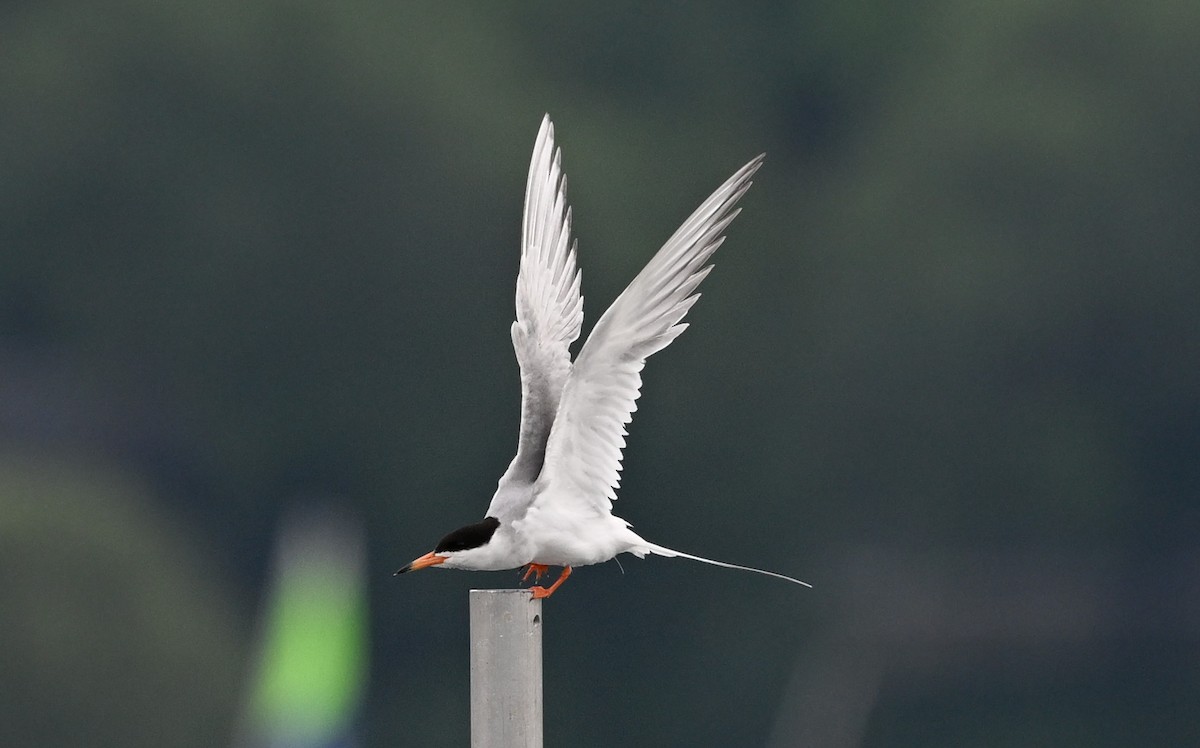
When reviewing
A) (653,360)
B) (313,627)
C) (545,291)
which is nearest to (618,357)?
(545,291)

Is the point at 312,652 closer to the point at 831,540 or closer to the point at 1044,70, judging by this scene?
the point at 831,540

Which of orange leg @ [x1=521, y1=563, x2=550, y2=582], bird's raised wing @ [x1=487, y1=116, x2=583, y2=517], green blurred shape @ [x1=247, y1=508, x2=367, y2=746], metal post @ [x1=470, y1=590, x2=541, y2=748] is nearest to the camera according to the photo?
metal post @ [x1=470, y1=590, x2=541, y2=748]

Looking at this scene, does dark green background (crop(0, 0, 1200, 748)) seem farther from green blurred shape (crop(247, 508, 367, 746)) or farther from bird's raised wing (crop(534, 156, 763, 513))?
bird's raised wing (crop(534, 156, 763, 513))

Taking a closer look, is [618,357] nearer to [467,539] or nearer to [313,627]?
[467,539]

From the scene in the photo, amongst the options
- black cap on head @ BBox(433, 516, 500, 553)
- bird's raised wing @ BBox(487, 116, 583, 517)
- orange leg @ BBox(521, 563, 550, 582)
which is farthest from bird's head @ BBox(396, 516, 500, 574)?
bird's raised wing @ BBox(487, 116, 583, 517)

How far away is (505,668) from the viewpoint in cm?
446

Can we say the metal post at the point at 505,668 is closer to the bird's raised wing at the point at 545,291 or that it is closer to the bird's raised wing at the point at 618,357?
the bird's raised wing at the point at 618,357

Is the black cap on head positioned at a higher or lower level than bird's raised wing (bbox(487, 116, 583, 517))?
lower

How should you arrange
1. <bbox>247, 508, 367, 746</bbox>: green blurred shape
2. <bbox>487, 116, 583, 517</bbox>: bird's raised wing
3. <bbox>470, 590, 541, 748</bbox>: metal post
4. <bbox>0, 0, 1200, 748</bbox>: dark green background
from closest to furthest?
<bbox>470, 590, 541, 748</bbox>: metal post, <bbox>487, 116, 583, 517</bbox>: bird's raised wing, <bbox>247, 508, 367, 746</bbox>: green blurred shape, <bbox>0, 0, 1200, 748</bbox>: dark green background

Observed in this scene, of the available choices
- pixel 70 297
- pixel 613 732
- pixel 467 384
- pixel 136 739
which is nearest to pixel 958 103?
pixel 467 384

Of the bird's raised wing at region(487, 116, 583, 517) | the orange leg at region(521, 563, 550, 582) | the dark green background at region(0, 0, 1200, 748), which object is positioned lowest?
the orange leg at region(521, 563, 550, 582)

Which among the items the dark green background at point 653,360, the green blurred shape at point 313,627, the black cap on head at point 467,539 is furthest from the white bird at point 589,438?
the dark green background at point 653,360

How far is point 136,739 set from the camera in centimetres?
1992

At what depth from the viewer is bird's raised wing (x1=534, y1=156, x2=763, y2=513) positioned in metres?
4.96
